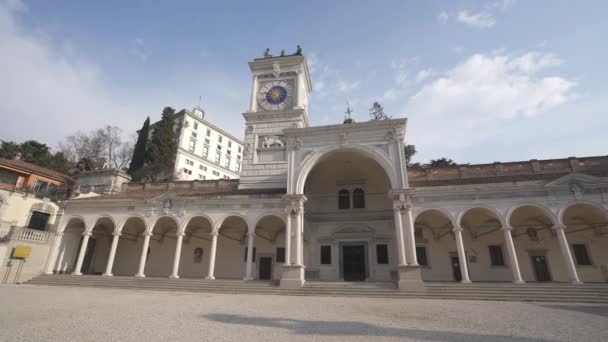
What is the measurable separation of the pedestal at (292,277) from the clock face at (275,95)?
549 inches

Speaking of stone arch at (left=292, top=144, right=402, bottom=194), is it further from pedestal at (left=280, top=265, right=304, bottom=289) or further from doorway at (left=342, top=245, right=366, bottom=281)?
doorway at (left=342, top=245, right=366, bottom=281)

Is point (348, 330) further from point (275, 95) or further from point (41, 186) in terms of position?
point (41, 186)

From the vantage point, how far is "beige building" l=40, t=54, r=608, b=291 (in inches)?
647

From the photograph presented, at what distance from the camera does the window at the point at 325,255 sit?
21.1 metres

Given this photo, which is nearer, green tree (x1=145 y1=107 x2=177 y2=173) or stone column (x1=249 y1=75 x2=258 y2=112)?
stone column (x1=249 y1=75 x2=258 y2=112)

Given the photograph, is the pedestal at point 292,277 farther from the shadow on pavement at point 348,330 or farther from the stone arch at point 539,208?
the stone arch at point 539,208

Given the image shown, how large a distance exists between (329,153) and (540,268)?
14837 millimetres

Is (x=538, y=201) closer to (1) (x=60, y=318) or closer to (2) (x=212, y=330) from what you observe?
(2) (x=212, y=330)

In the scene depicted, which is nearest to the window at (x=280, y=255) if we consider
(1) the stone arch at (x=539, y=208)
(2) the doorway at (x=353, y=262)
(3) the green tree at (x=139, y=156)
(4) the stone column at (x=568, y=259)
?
(2) the doorway at (x=353, y=262)

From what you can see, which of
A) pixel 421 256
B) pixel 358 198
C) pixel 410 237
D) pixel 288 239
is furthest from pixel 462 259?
pixel 288 239

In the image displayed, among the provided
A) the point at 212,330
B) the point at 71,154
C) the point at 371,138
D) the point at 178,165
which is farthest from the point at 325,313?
the point at 71,154

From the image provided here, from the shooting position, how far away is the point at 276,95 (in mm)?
25781

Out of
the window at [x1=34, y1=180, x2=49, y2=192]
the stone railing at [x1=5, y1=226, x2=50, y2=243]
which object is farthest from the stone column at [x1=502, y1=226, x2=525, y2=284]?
the window at [x1=34, y1=180, x2=49, y2=192]

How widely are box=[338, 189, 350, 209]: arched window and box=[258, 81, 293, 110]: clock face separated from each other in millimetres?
8905
